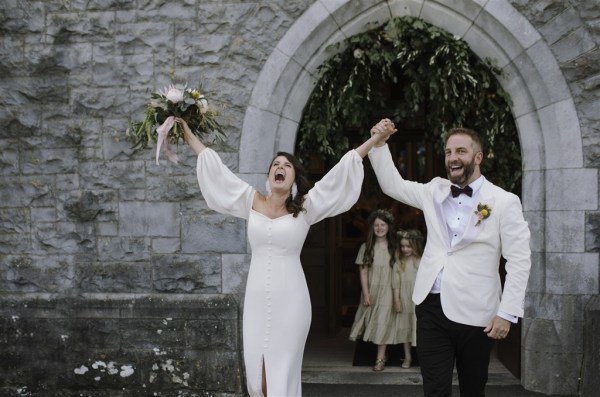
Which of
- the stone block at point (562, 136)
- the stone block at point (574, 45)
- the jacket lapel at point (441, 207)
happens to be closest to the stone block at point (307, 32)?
the stone block at point (574, 45)

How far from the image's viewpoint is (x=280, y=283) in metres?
3.91

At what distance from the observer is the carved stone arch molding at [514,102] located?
5625 millimetres

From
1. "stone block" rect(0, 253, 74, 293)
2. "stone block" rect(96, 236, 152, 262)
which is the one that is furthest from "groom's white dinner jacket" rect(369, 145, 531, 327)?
"stone block" rect(0, 253, 74, 293)

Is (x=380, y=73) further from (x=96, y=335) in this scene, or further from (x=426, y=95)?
(x=96, y=335)

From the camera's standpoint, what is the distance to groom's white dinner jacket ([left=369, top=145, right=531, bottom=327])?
363 cm

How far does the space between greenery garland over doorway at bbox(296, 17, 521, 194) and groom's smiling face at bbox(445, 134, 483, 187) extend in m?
2.23

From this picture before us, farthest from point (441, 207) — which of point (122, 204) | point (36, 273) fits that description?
point (36, 273)

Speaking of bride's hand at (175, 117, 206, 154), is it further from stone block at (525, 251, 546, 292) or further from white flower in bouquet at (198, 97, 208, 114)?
stone block at (525, 251, 546, 292)

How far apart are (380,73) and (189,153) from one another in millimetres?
1861

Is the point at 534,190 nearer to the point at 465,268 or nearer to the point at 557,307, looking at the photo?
the point at 557,307

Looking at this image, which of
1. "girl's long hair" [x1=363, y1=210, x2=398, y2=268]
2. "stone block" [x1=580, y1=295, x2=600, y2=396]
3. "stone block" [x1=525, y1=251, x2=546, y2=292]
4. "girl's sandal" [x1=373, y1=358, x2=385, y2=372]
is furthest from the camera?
"girl's long hair" [x1=363, y1=210, x2=398, y2=268]

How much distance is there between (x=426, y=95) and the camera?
6461 mm

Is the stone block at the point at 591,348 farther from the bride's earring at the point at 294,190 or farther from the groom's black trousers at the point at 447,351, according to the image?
the bride's earring at the point at 294,190

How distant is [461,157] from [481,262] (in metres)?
0.58
